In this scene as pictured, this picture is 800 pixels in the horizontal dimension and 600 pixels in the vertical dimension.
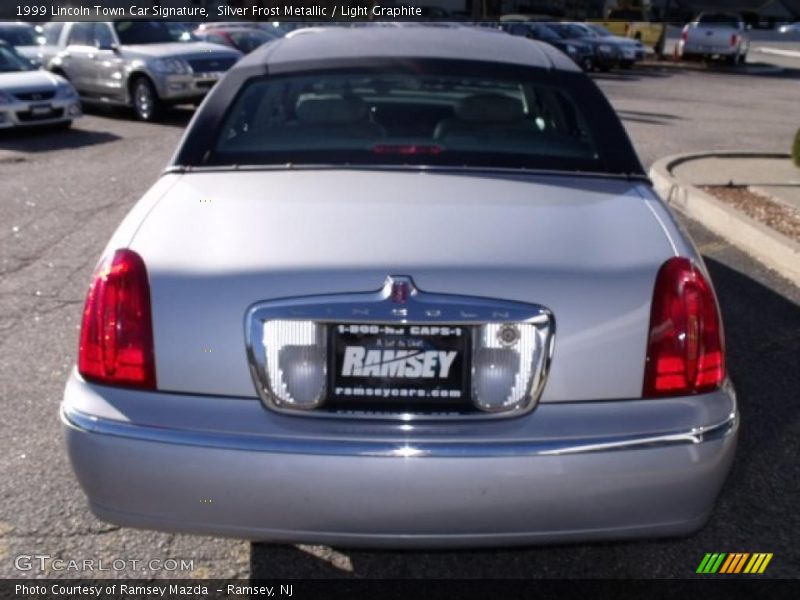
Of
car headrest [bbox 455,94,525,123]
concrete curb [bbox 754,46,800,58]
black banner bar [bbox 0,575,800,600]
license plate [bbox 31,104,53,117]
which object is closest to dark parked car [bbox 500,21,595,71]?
concrete curb [bbox 754,46,800,58]

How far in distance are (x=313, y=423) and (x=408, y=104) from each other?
2.45 m

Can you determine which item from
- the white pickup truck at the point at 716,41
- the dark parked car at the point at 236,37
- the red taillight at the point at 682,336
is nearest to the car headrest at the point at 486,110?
the red taillight at the point at 682,336

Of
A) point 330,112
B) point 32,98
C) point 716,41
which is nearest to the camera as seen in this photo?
point 330,112

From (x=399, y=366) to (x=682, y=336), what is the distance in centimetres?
79

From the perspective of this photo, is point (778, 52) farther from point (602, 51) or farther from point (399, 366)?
point (399, 366)

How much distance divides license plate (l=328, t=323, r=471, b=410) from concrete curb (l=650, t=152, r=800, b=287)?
4.05 meters

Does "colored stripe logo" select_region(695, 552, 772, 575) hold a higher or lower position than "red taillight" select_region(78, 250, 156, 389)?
lower

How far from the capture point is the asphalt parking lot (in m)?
3.46

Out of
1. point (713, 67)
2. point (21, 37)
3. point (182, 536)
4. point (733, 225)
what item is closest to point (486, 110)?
point (182, 536)

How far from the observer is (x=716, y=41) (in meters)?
35.7

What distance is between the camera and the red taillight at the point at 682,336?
8.95 ft

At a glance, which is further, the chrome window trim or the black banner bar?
the black banner bar

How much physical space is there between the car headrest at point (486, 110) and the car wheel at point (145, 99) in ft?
43.1

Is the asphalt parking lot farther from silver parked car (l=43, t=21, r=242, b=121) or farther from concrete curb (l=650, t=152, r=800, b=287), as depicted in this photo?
silver parked car (l=43, t=21, r=242, b=121)
